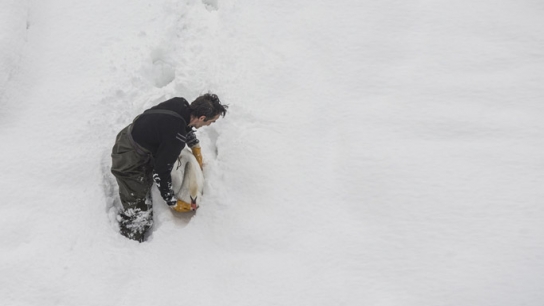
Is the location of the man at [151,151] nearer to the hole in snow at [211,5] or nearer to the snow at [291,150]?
the snow at [291,150]

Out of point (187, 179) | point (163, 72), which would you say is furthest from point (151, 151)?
point (163, 72)

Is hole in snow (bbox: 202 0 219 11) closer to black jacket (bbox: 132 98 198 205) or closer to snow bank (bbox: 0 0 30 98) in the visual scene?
snow bank (bbox: 0 0 30 98)

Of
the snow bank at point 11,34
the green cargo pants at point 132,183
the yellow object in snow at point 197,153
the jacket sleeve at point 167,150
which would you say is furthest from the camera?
the snow bank at point 11,34

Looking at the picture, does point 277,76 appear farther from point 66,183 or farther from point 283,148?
point 66,183

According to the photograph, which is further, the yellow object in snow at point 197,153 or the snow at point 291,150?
the yellow object in snow at point 197,153

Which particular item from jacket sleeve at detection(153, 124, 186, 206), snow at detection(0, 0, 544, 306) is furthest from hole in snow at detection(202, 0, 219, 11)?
jacket sleeve at detection(153, 124, 186, 206)

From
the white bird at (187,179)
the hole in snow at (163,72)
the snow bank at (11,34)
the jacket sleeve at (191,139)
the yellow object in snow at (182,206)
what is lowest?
the yellow object in snow at (182,206)

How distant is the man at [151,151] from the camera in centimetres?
264

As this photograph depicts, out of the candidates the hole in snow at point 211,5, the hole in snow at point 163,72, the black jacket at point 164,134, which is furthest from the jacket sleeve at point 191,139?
the hole in snow at point 211,5

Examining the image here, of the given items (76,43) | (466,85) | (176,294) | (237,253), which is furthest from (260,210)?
(76,43)

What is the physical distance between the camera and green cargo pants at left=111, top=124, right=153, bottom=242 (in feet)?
9.34

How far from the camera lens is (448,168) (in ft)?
9.64

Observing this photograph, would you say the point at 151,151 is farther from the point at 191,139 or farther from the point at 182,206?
the point at 182,206

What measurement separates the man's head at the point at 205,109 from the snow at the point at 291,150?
70cm
